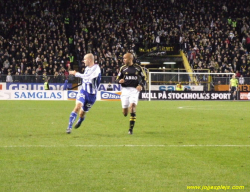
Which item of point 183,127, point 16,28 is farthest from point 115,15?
point 183,127

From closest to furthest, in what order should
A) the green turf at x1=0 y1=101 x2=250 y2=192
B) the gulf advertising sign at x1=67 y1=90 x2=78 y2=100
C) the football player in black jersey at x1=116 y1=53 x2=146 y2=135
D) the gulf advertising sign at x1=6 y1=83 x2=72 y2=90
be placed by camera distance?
the green turf at x1=0 y1=101 x2=250 y2=192, the football player in black jersey at x1=116 y1=53 x2=146 y2=135, the gulf advertising sign at x1=67 y1=90 x2=78 y2=100, the gulf advertising sign at x1=6 y1=83 x2=72 y2=90

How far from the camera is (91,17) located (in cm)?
4666

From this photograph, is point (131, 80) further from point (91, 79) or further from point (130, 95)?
point (91, 79)

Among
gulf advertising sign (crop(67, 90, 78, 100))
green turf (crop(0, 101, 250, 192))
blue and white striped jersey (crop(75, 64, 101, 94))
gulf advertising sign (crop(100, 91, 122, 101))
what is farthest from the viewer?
gulf advertising sign (crop(67, 90, 78, 100))

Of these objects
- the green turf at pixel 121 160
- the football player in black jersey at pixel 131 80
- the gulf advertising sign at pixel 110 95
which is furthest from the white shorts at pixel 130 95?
the gulf advertising sign at pixel 110 95

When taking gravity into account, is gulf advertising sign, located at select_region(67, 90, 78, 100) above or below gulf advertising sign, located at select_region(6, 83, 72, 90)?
below

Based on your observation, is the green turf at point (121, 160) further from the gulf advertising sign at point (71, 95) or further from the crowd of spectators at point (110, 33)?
the crowd of spectators at point (110, 33)

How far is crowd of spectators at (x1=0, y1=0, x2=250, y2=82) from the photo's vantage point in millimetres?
40631

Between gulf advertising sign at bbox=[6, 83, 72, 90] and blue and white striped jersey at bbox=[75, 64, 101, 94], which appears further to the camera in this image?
gulf advertising sign at bbox=[6, 83, 72, 90]

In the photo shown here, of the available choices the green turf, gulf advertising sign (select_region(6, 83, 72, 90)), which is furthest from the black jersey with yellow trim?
gulf advertising sign (select_region(6, 83, 72, 90))

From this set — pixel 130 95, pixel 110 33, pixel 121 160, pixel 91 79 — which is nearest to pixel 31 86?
pixel 110 33

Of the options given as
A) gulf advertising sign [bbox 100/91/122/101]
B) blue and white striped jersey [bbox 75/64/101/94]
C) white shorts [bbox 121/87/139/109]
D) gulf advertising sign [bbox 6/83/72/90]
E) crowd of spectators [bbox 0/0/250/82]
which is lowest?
gulf advertising sign [bbox 100/91/122/101]

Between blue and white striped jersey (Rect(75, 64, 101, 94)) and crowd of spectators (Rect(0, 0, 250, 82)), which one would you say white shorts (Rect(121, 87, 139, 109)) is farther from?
crowd of spectators (Rect(0, 0, 250, 82))

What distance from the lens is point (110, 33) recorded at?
45281mm
